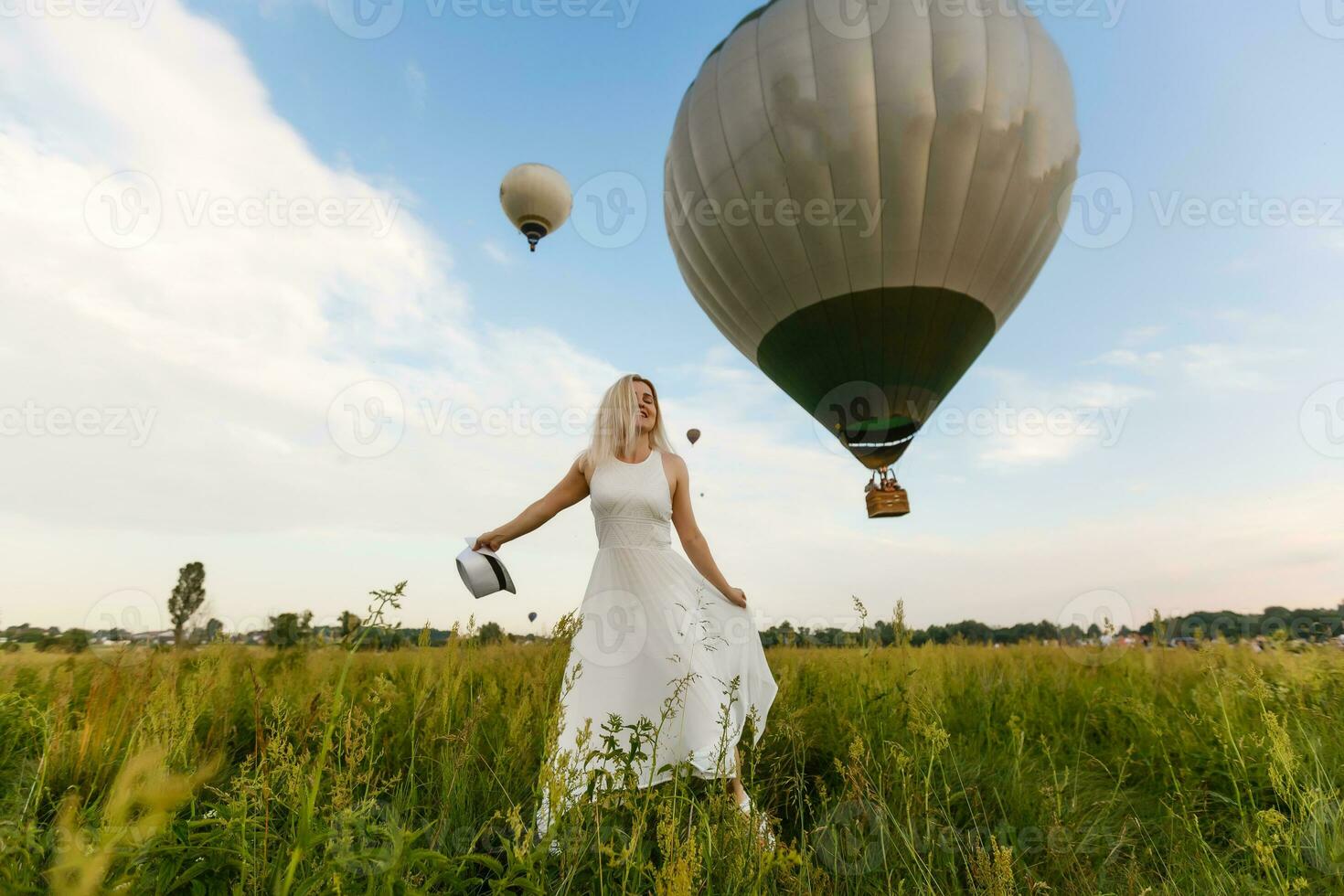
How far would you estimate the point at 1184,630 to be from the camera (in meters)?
4.36

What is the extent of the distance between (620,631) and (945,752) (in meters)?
1.95

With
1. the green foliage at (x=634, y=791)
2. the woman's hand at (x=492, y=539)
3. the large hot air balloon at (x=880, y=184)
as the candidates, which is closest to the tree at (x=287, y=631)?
the green foliage at (x=634, y=791)

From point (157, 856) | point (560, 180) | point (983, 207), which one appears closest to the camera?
point (157, 856)

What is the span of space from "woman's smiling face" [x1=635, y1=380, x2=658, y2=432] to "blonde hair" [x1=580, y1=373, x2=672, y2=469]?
0.7 inches

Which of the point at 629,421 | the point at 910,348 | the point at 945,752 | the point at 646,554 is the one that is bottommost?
the point at 945,752

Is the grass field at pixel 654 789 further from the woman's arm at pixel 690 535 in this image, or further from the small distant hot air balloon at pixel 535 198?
the small distant hot air balloon at pixel 535 198

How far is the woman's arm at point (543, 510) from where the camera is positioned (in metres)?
3.34

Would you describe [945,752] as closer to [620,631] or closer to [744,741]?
[744,741]

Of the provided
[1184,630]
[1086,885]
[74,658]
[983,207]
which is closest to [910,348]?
[983,207]

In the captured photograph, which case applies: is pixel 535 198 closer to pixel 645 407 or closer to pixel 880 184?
pixel 880 184

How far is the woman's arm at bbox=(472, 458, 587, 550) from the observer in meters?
3.34

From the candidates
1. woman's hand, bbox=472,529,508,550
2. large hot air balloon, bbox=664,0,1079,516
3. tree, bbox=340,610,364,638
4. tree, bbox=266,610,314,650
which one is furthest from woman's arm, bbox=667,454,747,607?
large hot air balloon, bbox=664,0,1079,516

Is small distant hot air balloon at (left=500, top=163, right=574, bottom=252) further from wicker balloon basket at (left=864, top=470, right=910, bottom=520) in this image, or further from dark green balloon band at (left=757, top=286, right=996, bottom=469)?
wicker balloon basket at (left=864, top=470, right=910, bottom=520)

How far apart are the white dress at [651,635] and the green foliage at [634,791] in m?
0.20
